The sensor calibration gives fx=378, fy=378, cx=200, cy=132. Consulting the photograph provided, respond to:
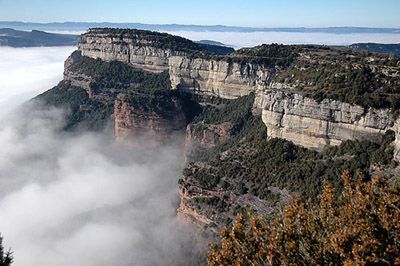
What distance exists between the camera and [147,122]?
211 feet

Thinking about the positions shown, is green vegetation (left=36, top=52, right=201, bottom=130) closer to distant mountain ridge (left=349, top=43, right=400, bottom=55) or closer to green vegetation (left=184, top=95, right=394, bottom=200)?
green vegetation (left=184, top=95, right=394, bottom=200)

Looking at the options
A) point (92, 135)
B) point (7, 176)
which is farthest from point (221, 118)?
point (7, 176)

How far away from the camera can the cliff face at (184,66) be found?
Result: 6341cm

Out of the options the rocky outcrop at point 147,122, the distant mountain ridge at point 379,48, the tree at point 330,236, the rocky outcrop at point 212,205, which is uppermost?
the distant mountain ridge at point 379,48

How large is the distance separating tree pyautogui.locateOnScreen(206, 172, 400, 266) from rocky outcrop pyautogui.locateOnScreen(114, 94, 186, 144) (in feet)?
164

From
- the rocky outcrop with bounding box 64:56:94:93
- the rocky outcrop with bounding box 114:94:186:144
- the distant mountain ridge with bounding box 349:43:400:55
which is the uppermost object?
the distant mountain ridge with bounding box 349:43:400:55

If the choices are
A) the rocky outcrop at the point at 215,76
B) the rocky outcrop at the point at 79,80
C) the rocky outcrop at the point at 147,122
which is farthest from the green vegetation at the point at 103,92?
the rocky outcrop at the point at 215,76

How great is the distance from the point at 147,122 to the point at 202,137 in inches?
432

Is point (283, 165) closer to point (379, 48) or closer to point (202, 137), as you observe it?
point (202, 137)

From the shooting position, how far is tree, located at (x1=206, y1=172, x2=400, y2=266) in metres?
12.4

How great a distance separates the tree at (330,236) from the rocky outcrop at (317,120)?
71.6 ft

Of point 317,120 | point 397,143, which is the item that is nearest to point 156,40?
point 317,120

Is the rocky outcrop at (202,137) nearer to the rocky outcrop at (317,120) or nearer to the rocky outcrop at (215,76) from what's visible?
the rocky outcrop at (215,76)

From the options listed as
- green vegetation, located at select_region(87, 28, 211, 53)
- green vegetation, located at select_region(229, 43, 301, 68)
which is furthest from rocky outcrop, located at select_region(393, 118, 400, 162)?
green vegetation, located at select_region(87, 28, 211, 53)
